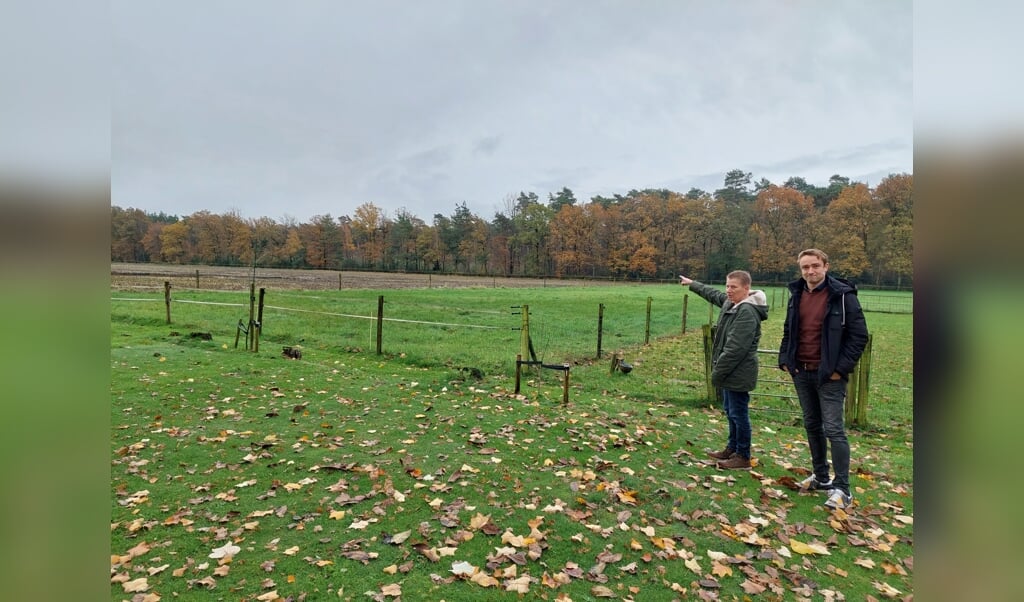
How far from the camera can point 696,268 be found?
61.0 meters

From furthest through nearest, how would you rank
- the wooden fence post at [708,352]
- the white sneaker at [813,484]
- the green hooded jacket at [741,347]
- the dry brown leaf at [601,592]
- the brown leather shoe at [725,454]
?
1. the wooden fence post at [708,352]
2. the brown leather shoe at [725,454]
3. the green hooded jacket at [741,347]
4. the white sneaker at [813,484]
5. the dry brown leaf at [601,592]

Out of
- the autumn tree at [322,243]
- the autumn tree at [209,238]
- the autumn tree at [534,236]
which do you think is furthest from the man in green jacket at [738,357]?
the autumn tree at [322,243]

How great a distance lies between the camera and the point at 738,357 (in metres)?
4.75

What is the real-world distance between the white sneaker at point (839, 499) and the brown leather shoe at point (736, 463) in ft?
2.68

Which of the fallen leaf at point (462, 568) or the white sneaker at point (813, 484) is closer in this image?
the fallen leaf at point (462, 568)

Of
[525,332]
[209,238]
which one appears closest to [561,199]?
[209,238]

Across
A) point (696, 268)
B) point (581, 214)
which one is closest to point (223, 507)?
point (696, 268)

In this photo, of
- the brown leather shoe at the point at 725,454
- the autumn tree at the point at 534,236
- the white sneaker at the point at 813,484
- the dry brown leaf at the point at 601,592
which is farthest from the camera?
the autumn tree at the point at 534,236

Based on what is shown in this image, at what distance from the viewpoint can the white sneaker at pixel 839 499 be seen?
4113 mm

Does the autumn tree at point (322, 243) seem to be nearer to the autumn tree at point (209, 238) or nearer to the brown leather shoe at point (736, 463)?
the autumn tree at point (209, 238)

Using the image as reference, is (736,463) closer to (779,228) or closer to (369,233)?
(779,228)

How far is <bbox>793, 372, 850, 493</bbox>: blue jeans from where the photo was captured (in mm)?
4090

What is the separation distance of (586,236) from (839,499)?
67937 mm

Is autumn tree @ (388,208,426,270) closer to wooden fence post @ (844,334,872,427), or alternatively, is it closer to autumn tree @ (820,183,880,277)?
autumn tree @ (820,183,880,277)
